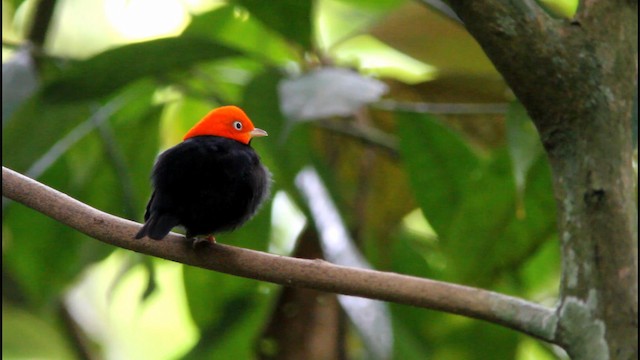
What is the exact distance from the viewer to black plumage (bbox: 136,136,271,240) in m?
2.26

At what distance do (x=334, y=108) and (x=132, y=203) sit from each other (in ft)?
3.33

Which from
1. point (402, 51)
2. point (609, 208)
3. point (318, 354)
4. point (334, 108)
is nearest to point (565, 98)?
point (609, 208)

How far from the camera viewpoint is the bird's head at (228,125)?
107 inches

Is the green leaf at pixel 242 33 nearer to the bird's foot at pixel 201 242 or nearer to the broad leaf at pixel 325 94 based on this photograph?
the broad leaf at pixel 325 94

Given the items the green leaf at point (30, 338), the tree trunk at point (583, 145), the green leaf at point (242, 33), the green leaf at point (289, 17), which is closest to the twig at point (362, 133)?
the green leaf at point (289, 17)

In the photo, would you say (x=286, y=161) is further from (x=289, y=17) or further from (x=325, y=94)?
(x=289, y=17)

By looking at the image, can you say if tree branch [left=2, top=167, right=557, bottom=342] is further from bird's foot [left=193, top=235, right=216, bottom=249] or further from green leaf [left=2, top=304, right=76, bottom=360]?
green leaf [left=2, top=304, right=76, bottom=360]

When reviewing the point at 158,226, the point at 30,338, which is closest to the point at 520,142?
the point at 158,226

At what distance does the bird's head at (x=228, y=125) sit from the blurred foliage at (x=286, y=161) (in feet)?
0.38

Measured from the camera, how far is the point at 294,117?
9.07ft

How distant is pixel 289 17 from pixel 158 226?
1.44m

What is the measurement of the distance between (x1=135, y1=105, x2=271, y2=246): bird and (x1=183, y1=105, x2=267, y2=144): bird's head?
0.29 meters

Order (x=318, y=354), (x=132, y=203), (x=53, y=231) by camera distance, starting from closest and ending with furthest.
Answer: (x=318, y=354) → (x=132, y=203) → (x=53, y=231)

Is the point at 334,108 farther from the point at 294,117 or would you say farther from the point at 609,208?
the point at 609,208
